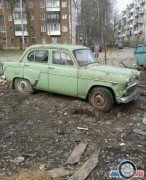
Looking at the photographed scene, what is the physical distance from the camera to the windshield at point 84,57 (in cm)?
729

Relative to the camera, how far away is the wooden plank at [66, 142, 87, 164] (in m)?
4.33

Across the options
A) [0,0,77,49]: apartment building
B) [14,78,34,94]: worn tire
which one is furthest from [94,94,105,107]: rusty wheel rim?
[0,0,77,49]: apartment building

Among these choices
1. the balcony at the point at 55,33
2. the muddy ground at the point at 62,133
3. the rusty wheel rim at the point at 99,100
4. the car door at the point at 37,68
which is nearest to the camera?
the muddy ground at the point at 62,133

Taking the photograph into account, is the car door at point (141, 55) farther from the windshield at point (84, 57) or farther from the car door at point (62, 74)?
the car door at point (62, 74)

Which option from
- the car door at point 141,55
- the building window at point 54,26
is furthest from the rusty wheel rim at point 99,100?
the building window at point 54,26

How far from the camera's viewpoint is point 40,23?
5678cm

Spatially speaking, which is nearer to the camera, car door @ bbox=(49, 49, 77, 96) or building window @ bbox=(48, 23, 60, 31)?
car door @ bbox=(49, 49, 77, 96)

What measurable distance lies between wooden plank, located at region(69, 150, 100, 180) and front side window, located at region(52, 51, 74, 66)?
3434 millimetres

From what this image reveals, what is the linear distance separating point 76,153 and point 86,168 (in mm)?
510

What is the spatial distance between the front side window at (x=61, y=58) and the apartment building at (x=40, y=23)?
47.6 metres

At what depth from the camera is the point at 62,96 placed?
8086 mm

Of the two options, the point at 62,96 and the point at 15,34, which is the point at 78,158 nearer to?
the point at 62,96

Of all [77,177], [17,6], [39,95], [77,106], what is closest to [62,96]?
[39,95]

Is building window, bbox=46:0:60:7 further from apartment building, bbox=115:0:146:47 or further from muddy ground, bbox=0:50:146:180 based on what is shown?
muddy ground, bbox=0:50:146:180
